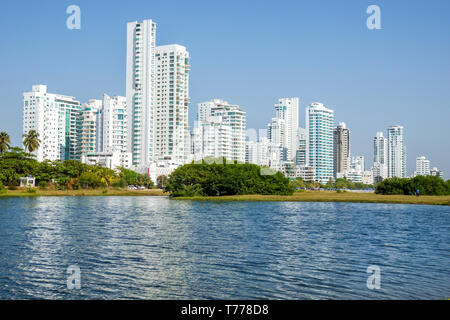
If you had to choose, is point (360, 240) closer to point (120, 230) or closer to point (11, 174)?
point (120, 230)

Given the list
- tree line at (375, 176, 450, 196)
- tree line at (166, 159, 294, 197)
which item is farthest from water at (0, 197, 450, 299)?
tree line at (375, 176, 450, 196)

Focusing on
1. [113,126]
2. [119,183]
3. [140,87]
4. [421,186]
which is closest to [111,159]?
[113,126]

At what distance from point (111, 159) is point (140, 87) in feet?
114

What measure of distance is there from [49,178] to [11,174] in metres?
10.6

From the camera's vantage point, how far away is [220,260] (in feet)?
86.8

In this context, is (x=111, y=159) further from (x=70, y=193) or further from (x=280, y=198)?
(x=280, y=198)

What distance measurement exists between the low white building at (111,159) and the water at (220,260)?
139 metres

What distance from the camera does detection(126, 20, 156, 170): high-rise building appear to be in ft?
640

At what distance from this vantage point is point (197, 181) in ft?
340

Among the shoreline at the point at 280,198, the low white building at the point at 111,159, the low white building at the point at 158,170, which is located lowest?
the shoreline at the point at 280,198

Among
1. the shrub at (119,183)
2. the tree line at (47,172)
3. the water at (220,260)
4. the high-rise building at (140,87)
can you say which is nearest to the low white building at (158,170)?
the high-rise building at (140,87)

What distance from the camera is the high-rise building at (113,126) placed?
196 m

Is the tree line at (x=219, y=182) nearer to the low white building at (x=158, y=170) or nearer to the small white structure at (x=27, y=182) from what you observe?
the small white structure at (x=27, y=182)

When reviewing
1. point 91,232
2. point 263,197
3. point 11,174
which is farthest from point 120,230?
point 11,174
